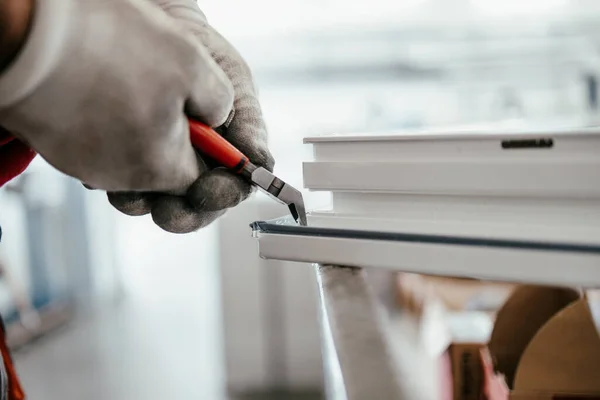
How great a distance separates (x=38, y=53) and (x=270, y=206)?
2021mm

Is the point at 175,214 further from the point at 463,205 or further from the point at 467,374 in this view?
the point at 467,374

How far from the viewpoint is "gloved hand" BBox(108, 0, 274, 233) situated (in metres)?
0.65

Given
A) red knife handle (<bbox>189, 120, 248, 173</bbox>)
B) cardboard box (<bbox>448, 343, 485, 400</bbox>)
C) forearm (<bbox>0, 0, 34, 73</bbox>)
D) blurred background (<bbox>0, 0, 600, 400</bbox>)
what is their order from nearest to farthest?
forearm (<bbox>0, 0, 34, 73</bbox>) < red knife handle (<bbox>189, 120, 248, 173</bbox>) < cardboard box (<bbox>448, 343, 485, 400</bbox>) < blurred background (<bbox>0, 0, 600, 400</bbox>)

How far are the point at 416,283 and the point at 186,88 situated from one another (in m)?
1.19

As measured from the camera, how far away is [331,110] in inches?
167

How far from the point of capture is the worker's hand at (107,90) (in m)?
0.45

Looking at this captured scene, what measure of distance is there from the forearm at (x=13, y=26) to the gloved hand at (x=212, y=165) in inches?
9.1

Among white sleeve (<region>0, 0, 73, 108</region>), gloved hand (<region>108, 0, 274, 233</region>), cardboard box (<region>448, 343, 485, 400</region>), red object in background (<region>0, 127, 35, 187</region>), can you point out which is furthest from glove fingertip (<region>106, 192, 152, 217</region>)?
cardboard box (<region>448, 343, 485, 400</region>)

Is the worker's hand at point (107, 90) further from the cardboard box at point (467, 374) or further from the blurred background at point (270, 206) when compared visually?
the blurred background at point (270, 206)

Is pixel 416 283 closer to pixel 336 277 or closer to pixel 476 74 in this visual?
pixel 336 277

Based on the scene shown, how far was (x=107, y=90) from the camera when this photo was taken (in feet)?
1.61

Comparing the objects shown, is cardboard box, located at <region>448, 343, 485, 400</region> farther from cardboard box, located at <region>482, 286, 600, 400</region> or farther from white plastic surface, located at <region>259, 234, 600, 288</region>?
white plastic surface, located at <region>259, 234, 600, 288</region>

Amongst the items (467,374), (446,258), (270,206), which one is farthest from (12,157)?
(270,206)

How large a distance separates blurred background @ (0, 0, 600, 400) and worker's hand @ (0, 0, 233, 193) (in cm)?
188
